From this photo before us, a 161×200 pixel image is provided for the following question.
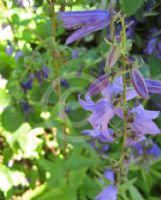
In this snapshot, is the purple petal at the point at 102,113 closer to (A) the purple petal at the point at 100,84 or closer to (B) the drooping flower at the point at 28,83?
(A) the purple petal at the point at 100,84

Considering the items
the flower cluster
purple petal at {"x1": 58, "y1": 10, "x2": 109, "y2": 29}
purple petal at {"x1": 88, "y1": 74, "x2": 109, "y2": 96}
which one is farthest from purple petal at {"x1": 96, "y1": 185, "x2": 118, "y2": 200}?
purple petal at {"x1": 58, "y1": 10, "x2": 109, "y2": 29}

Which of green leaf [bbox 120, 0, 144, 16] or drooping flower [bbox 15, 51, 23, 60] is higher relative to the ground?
green leaf [bbox 120, 0, 144, 16]

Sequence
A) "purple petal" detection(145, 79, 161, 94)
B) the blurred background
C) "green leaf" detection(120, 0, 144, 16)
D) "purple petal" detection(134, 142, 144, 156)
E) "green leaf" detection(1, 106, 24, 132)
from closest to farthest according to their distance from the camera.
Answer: "purple petal" detection(145, 79, 161, 94)
"green leaf" detection(120, 0, 144, 16)
the blurred background
"green leaf" detection(1, 106, 24, 132)
"purple petal" detection(134, 142, 144, 156)

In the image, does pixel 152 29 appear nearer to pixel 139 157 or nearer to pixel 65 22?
pixel 139 157

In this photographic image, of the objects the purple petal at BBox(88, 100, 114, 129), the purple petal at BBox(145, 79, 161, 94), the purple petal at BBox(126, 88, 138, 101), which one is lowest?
the purple petal at BBox(88, 100, 114, 129)

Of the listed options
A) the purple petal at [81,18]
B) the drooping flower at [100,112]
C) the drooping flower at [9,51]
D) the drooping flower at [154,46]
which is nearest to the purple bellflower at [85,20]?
the purple petal at [81,18]

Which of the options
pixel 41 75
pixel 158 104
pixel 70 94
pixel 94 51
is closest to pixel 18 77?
pixel 41 75

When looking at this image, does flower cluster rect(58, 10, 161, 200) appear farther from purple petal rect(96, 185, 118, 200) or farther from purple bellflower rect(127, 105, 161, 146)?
purple petal rect(96, 185, 118, 200)
